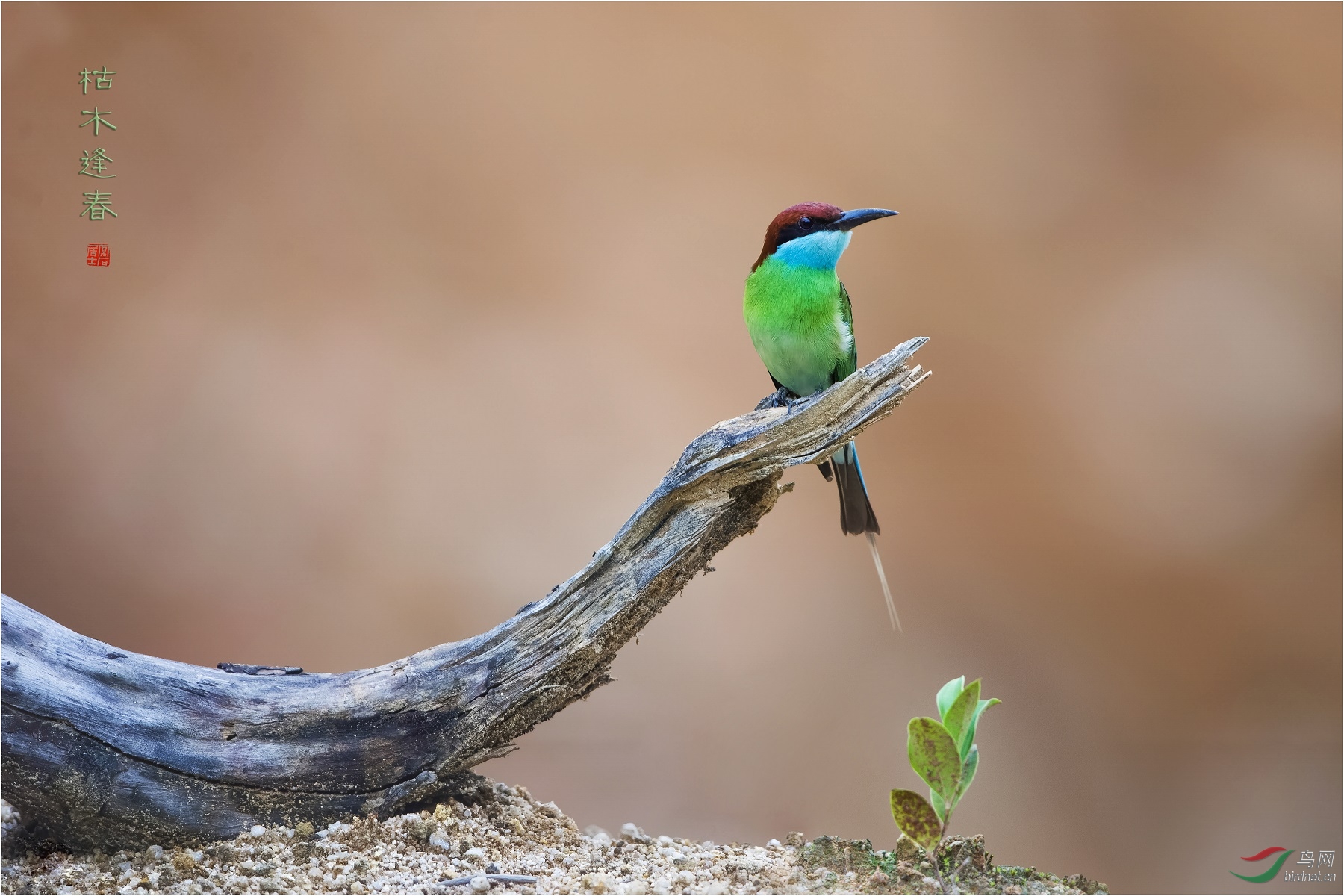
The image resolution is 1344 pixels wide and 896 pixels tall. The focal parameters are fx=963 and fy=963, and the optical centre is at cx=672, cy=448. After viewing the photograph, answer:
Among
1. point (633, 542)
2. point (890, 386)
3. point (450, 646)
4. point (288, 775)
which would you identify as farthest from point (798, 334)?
point (288, 775)

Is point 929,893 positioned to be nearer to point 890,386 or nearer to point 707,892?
point 707,892

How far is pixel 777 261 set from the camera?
133 inches

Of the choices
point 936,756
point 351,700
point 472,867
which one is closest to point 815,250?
point 936,756

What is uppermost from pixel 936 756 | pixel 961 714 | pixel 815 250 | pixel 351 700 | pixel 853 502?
pixel 815 250

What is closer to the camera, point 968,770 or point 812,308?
point 968,770

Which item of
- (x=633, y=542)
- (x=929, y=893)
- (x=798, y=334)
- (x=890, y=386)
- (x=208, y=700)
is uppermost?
(x=798, y=334)

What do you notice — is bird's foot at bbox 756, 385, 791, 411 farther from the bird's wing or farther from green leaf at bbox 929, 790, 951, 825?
green leaf at bbox 929, 790, 951, 825

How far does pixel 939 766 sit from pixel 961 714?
0.15 meters

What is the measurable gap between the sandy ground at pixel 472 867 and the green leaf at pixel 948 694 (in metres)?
0.33

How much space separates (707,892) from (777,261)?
80.4 inches

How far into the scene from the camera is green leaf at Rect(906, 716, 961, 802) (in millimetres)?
2191

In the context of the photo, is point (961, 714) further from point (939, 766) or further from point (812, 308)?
point (812, 308)

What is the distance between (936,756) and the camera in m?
2.21

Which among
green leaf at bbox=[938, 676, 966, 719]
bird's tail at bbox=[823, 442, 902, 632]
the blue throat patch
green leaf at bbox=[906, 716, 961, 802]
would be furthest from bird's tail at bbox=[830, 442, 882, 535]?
green leaf at bbox=[906, 716, 961, 802]
